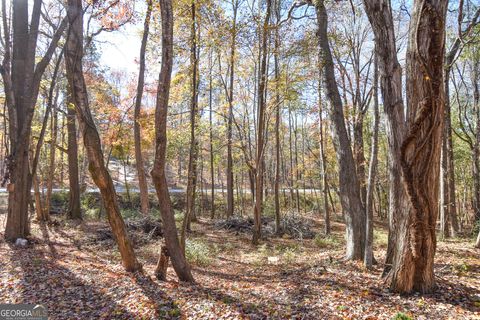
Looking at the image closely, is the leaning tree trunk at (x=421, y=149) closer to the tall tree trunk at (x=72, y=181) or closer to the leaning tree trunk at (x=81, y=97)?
the leaning tree trunk at (x=81, y=97)

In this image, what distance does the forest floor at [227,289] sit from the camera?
3.56 meters

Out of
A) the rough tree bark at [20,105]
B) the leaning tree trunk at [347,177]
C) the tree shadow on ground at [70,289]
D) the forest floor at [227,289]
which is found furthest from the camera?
the rough tree bark at [20,105]

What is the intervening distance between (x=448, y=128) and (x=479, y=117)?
136 centimetres

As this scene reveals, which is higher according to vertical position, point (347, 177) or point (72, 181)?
point (347, 177)

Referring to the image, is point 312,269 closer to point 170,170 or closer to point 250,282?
point 250,282

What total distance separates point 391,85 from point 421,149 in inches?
41.0

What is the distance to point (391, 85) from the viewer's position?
3943 mm

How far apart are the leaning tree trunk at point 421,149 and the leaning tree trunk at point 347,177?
198cm

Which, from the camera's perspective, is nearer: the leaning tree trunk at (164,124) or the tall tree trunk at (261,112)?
the leaning tree trunk at (164,124)

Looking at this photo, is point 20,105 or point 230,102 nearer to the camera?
point 20,105

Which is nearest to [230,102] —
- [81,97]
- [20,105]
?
[20,105]

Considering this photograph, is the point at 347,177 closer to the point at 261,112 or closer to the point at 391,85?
the point at 391,85

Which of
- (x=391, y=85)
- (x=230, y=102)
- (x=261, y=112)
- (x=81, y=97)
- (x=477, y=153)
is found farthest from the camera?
(x=230, y=102)

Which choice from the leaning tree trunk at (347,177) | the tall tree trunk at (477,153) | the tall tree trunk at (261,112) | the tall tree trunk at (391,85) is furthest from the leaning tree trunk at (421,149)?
the tall tree trunk at (477,153)
